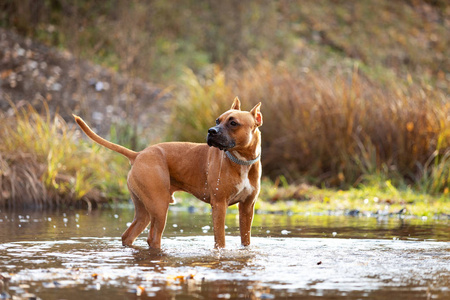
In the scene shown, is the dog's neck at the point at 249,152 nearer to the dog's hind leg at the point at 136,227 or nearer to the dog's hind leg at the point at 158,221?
the dog's hind leg at the point at 158,221

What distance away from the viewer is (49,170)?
11805 millimetres

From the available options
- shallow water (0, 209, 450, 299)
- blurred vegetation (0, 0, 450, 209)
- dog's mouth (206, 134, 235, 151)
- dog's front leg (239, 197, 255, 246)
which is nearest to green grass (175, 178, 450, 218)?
blurred vegetation (0, 0, 450, 209)

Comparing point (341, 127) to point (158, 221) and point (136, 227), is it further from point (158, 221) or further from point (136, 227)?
point (158, 221)

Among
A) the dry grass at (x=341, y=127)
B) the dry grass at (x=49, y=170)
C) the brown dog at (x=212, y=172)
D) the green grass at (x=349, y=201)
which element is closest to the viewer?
the brown dog at (x=212, y=172)

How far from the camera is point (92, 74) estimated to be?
21.1m

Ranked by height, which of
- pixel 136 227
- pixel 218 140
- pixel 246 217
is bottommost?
pixel 136 227

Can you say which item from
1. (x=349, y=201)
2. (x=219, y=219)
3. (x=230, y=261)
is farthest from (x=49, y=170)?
(x=230, y=261)

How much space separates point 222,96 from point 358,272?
8.89 m

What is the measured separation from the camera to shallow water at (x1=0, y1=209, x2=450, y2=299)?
525 centimetres

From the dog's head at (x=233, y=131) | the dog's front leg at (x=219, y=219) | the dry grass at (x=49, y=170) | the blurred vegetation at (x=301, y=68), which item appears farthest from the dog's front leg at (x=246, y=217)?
the blurred vegetation at (x=301, y=68)

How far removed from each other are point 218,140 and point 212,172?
534 millimetres

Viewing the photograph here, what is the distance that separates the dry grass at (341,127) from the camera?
13078mm

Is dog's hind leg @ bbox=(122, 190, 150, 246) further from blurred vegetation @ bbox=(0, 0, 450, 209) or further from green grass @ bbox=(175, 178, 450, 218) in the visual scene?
blurred vegetation @ bbox=(0, 0, 450, 209)

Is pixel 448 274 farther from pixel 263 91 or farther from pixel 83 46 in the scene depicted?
pixel 83 46
